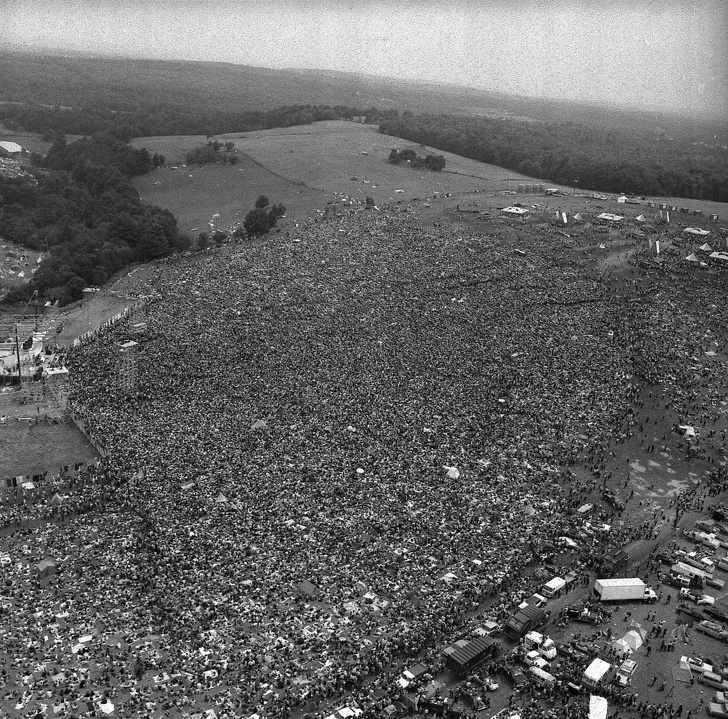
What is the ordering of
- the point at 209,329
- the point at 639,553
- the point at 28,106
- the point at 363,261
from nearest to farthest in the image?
the point at 639,553 < the point at 209,329 < the point at 363,261 < the point at 28,106

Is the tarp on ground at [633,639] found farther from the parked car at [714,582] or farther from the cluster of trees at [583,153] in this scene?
the cluster of trees at [583,153]

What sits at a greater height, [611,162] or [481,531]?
[611,162]

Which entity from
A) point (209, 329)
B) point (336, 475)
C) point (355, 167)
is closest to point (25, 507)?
point (336, 475)

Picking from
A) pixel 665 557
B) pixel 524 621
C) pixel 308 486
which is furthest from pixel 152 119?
pixel 524 621

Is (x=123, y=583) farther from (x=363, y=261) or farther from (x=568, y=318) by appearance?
(x=363, y=261)

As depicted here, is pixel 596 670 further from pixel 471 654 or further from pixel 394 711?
pixel 394 711

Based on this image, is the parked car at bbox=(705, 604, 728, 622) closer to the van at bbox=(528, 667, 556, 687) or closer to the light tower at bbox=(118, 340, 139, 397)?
the van at bbox=(528, 667, 556, 687)

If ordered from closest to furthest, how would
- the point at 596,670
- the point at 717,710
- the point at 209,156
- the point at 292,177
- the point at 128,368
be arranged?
the point at 717,710, the point at 596,670, the point at 128,368, the point at 292,177, the point at 209,156
